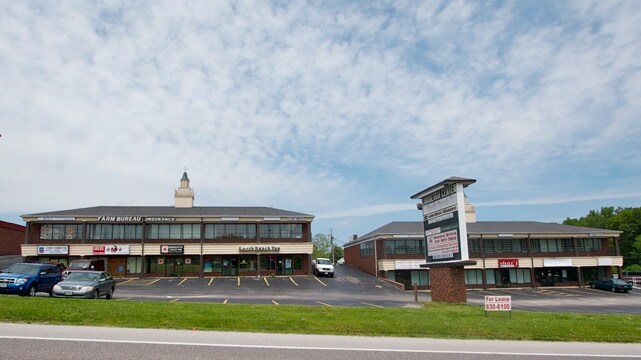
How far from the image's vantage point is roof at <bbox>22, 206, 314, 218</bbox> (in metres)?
48.5

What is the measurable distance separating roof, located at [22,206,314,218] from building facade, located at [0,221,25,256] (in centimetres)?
941

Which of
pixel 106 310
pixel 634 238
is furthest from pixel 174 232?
pixel 634 238

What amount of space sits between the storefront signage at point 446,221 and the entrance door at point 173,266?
3147 centimetres

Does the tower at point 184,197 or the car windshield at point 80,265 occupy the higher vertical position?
the tower at point 184,197

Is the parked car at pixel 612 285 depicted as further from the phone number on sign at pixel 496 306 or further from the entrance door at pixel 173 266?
the entrance door at pixel 173 266

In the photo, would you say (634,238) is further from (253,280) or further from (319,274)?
(253,280)

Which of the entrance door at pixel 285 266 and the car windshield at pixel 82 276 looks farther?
the entrance door at pixel 285 266

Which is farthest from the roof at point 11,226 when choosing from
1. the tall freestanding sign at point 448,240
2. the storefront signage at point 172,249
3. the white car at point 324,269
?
the tall freestanding sign at point 448,240

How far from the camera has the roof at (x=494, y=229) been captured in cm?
5119

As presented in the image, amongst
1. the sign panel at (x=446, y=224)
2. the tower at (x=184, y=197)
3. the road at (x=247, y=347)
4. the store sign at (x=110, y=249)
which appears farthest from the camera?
the tower at (x=184, y=197)

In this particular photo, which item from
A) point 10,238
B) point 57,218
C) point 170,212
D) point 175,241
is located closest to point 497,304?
point 175,241

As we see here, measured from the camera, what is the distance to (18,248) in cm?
5719

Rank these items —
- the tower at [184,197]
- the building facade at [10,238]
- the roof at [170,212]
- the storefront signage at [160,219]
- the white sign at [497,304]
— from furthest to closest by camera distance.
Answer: the tower at [184,197], the building facade at [10,238], the roof at [170,212], the storefront signage at [160,219], the white sign at [497,304]

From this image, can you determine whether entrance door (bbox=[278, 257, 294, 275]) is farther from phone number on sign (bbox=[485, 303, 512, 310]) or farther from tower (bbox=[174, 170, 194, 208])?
phone number on sign (bbox=[485, 303, 512, 310])
